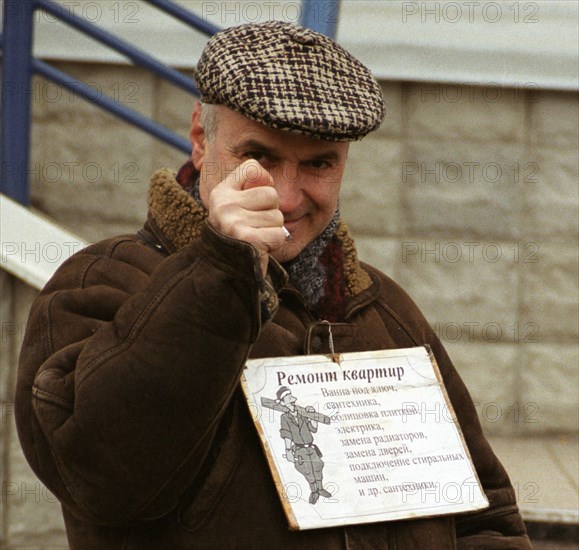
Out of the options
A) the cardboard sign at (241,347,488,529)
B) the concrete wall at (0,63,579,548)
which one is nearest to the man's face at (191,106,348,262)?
the cardboard sign at (241,347,488,529)

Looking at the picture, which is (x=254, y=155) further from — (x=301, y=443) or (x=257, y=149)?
(x=301, y=443)

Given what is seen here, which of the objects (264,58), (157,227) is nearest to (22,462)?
(157,227)

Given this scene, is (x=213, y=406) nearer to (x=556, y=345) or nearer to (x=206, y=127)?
(x=206, y=127)

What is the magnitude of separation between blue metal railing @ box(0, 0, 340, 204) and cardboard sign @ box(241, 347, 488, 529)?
5.10 ft

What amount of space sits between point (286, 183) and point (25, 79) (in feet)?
6.05

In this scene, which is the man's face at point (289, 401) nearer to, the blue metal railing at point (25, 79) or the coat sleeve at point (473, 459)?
the coat sleeve at point (473, 459)

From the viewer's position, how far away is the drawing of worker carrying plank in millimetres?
1713

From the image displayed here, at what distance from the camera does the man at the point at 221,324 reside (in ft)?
4.83

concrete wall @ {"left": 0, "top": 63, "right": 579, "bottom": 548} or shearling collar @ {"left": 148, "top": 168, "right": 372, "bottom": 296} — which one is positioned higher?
shearling collar @ {"left": 148, "top": 168, "right": 372, "bottom": 296}

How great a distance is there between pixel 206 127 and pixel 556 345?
2.43 meters

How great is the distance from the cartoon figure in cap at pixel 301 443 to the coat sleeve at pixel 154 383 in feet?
0.59

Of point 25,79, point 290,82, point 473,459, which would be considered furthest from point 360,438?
point 25,79

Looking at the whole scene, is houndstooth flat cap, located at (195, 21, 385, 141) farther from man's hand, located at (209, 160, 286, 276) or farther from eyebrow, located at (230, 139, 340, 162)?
man's hand, located at (209, 160, 286, 276)

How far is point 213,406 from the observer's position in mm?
1503
